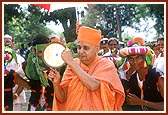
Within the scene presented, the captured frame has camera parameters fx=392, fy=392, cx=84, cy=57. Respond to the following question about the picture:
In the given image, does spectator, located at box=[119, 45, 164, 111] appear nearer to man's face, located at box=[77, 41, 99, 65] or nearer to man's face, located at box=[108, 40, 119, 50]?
man's face, located at box=[108, 40, 119, 50]

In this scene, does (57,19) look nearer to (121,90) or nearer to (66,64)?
(66,64)

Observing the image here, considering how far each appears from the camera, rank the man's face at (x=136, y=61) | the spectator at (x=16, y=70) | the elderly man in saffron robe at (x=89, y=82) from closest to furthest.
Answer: the elderly man in saffron robe at (x=89, y=82)
the man's face at (x=136, y=61)
the spectator at (x=16, y=70)

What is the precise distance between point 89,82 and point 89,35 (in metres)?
0.52

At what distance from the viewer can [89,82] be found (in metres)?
4.31

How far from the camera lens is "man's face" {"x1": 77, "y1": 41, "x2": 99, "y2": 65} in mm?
4359

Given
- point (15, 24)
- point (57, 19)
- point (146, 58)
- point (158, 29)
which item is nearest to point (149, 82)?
point (146, 58)

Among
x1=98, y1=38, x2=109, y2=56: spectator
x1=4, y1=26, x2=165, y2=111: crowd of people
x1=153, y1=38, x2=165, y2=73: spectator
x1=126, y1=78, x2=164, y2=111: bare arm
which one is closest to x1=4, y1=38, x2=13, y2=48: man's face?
x1=4, y1=26, x2=165, y2=111: crowd of people

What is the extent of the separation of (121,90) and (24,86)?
3.78 ft

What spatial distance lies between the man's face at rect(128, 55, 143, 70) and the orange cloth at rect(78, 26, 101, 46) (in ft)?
1.45

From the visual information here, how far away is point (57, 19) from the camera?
468 cm

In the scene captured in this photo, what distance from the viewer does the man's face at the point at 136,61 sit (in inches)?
177

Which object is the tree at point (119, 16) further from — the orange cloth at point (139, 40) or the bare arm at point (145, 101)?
the bare arm at point (145, 101)

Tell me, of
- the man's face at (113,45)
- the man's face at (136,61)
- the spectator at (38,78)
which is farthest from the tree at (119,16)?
the spectator at (38,78)

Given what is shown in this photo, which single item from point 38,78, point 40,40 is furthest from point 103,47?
point 38,78
